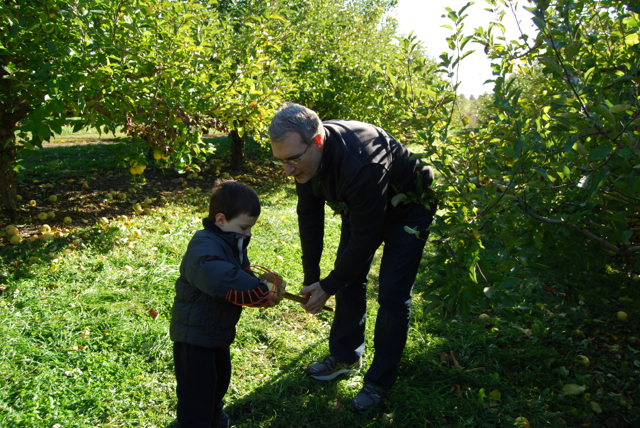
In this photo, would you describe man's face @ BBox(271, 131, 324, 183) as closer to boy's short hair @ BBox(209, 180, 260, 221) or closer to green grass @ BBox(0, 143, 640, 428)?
boy's short hair @ BBox(209, 180, 260, 221)

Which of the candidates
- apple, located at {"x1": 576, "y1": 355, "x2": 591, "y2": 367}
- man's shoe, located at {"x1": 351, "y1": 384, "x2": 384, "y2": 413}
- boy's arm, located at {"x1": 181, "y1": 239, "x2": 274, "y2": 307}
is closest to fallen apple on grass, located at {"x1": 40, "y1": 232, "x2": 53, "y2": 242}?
boy's arm, located at {"x1": 181, "y1": 239, "x2": 274, "y2": 307}

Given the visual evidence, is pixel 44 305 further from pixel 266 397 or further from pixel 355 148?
pixel 355 148

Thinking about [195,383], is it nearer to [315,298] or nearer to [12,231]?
[315,298]

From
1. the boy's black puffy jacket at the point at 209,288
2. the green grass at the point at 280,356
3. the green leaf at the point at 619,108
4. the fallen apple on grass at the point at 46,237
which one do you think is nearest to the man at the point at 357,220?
the green grass at the point at 280,356

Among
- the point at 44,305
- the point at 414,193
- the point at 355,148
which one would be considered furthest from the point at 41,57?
the point at 414,193

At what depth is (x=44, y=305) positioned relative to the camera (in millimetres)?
3178

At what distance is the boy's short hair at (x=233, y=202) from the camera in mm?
2197

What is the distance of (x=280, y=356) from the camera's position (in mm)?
3043

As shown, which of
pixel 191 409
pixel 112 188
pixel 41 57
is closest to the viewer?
pixel 191 409

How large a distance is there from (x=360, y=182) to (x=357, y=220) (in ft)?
0.76

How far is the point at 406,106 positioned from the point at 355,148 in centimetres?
45

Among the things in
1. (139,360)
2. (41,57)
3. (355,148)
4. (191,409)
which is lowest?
(139,360)

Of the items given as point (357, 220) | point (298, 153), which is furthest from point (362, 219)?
point (298, 153)

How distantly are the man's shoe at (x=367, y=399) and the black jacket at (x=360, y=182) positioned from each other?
65 cm
